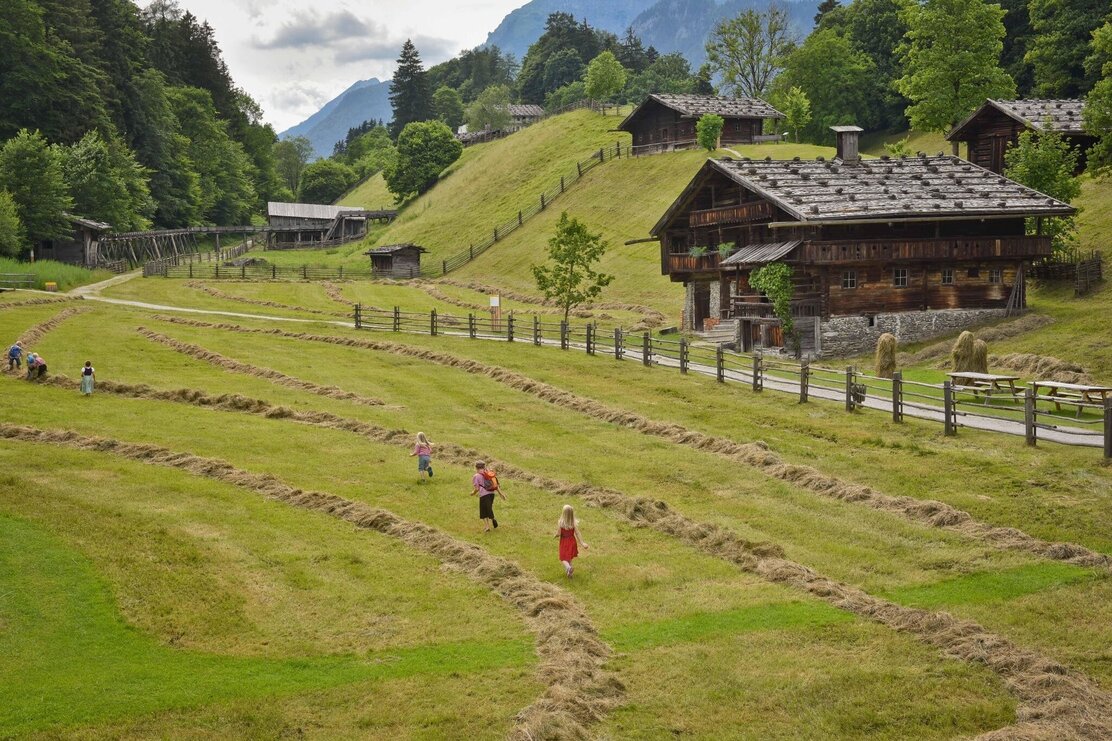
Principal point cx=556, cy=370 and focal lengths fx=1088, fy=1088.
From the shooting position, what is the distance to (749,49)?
129 meters

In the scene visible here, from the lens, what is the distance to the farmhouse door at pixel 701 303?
60284 mm

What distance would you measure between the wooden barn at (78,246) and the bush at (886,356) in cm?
7142

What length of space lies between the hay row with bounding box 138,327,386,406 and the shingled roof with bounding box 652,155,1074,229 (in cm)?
2056

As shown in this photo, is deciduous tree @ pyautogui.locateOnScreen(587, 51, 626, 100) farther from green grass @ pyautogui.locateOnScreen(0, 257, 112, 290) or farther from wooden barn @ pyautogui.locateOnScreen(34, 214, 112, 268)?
green grass @ pyautogui.locateOnScreen(0, 257, 112, 290)

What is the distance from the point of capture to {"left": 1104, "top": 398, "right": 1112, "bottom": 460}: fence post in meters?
24.7

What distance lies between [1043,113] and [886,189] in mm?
23138

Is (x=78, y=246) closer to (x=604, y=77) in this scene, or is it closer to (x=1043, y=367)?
(x=604, y=77)

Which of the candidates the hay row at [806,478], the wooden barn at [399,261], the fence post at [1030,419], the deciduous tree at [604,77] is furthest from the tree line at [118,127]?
the fence post at [1030,419]

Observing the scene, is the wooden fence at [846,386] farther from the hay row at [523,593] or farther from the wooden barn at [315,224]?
the wooden barn at [315,224]

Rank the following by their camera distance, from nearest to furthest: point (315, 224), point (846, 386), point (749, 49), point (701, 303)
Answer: point (846, 386) < point (701, 303) < point (749, 49) < point (315, 224)

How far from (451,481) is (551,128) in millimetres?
110766

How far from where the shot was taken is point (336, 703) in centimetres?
1520

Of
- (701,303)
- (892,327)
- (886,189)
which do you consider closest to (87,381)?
(892,327)

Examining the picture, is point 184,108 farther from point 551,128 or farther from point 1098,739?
point 1098,739
